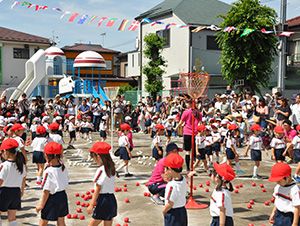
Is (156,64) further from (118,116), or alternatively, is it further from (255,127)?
(255,127)

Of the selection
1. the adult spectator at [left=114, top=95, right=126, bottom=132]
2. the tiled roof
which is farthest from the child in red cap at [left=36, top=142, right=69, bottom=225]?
the tiled roof

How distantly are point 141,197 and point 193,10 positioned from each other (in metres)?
28.8

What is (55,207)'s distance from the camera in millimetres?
5562

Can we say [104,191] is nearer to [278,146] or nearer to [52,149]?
[52,149]

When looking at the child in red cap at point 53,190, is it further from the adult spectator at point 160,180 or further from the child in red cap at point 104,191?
the adult spectator at point 160,180

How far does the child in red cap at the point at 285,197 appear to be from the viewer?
4996 millimetres

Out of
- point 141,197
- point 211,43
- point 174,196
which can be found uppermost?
point 211,43

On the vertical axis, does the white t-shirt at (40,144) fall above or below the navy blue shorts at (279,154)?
above

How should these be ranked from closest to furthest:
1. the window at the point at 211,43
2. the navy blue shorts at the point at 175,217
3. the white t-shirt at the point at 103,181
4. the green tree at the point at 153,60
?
1. the navy blue shorts at the point at 175,217
2. the white t-shirt at the point at 103,181
3. the green tree at the point at 153,60
4. the window at the point at 211,43

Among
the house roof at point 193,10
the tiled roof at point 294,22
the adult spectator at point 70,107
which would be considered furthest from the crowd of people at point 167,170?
the house roof at point 193,10

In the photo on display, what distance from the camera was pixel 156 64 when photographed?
30391mm

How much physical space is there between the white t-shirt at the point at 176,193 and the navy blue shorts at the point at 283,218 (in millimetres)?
1447

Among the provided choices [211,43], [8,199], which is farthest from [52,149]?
[211,43]

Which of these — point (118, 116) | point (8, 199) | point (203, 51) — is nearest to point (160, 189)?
point (8, 199)
